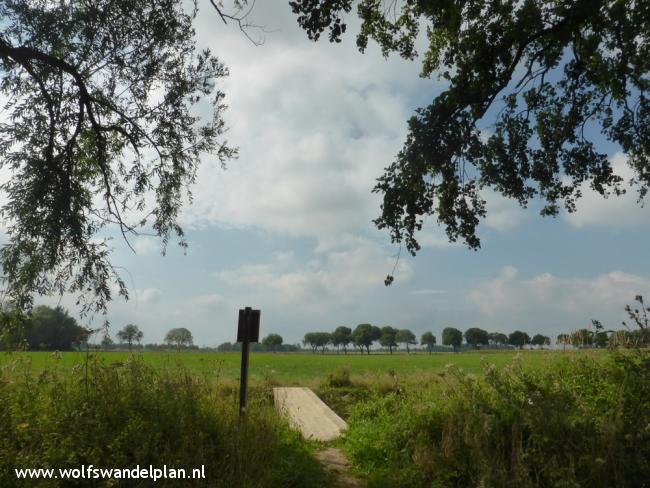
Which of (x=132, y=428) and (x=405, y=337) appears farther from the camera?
(x=405, y=337)

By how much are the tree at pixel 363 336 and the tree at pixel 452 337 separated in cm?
2582

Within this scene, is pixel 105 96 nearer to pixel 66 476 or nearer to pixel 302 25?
pixel 302 25

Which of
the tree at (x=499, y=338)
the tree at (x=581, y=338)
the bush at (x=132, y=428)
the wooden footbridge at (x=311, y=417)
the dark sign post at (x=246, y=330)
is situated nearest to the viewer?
the bush at (x=132, y=428)

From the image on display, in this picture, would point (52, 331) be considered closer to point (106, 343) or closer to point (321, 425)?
point (106, 343)

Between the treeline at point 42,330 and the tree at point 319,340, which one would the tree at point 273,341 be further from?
the treeline at point 42,330

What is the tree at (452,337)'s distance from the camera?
160 meters

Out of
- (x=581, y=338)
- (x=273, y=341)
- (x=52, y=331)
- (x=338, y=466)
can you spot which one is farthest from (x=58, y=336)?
(x=273, y=341)

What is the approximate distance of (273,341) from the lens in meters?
153

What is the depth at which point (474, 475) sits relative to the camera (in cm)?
553

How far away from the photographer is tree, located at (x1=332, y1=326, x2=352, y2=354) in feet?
528

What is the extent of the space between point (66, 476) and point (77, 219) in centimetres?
570

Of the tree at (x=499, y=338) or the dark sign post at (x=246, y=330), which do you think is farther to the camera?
the tree at (x=499, y=338)

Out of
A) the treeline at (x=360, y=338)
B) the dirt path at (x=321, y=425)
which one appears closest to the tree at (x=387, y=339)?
the treeline at (x=360, y=338)

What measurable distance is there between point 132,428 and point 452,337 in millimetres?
164610
